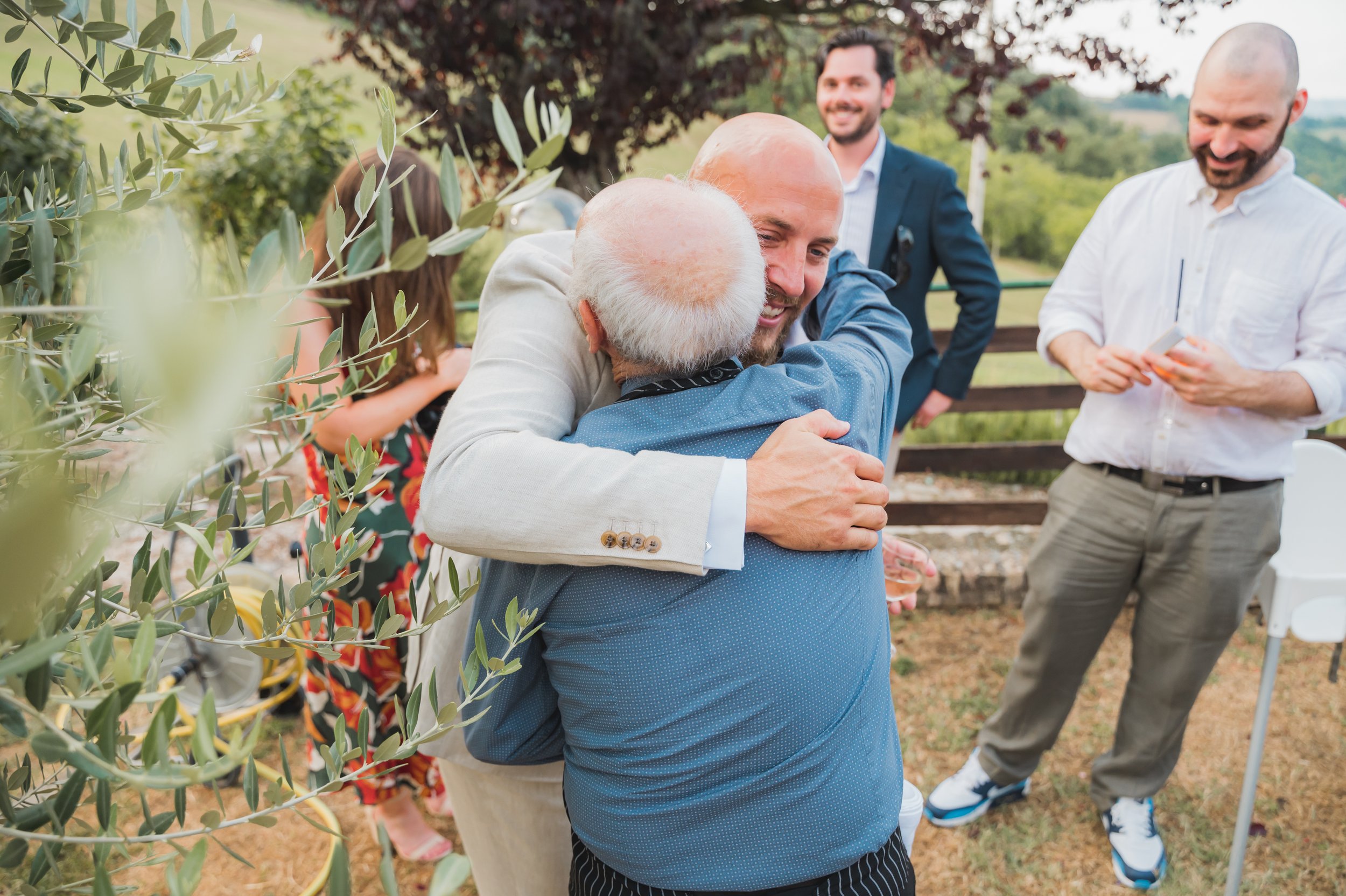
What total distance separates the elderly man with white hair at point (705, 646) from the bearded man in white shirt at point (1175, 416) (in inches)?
69.4

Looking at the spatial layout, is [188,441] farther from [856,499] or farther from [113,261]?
[856,499]

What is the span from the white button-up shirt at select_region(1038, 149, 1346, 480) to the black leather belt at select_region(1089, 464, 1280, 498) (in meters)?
0.03

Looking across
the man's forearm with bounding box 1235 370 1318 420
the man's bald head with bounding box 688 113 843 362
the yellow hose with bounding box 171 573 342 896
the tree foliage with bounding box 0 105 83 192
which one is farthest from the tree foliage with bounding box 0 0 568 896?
the tree foliage with bounding box 0 105 83 192

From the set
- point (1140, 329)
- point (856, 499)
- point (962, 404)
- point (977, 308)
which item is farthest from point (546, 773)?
point (962, 404)

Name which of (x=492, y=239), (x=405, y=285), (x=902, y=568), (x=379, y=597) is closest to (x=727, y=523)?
(x=902, y=568)

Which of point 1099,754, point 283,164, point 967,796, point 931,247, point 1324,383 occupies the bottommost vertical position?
point 1099,754

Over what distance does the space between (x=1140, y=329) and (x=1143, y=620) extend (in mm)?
970

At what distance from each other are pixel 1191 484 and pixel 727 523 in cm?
210

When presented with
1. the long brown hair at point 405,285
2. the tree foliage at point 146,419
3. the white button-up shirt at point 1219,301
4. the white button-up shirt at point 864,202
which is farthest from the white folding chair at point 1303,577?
the long brown hair at point 405,285

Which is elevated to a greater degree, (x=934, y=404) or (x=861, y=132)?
(x=861, y=132)

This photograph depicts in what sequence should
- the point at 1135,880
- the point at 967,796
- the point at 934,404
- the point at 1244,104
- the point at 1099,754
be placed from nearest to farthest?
the point at 1244,104 → the point at 1135,880 → the point at 967,796 → the point at 1099,754 → the point at 934,404

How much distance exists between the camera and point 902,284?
335 centimetres

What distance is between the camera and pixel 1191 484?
2.66 m

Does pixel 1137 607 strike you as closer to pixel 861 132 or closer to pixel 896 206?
pixel 896 206
